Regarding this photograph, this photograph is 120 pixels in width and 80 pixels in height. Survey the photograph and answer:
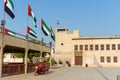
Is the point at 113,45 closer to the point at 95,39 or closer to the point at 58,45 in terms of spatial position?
the point at 95,39

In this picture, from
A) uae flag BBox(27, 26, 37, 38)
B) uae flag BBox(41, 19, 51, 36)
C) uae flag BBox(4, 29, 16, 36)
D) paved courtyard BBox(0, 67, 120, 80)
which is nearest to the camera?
paved courtyard BBox(0, 67, 120, 80)

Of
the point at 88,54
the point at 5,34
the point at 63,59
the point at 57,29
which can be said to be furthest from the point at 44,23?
the point at 57,29

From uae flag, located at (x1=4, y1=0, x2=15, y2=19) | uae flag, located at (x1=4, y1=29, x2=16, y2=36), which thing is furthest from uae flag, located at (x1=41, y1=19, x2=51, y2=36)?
uae flag, located at (x1=4, y1=0, x2=15, y2=19)

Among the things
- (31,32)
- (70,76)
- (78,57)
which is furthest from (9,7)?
(78,57)

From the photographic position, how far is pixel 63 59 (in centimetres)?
6706

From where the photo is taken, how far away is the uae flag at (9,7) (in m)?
21.3

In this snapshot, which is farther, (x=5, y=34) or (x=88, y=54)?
(x=88, y=54)

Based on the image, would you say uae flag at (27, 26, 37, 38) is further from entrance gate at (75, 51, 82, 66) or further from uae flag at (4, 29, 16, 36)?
entrance gate at (75, 51, 82, 66)

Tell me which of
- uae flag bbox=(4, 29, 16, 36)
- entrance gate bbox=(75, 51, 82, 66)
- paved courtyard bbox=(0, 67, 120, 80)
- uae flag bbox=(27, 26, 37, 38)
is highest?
uae flag bbox=(27, 26, 37, 38)

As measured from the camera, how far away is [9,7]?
71.1ft

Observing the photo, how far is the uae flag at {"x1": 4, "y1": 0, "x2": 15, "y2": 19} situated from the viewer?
21264 mm

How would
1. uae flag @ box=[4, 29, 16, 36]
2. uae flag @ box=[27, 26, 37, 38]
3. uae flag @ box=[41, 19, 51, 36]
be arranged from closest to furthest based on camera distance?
1. uae flag @ box=[4, 29, 16, 36]
2. uae flag @ box=[27, 26, 37, 38]
3. uae flag @ box=[41, 19, 51, 36]

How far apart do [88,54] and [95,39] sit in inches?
154

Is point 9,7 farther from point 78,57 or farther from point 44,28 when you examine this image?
point 78,57
